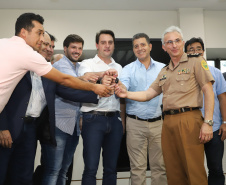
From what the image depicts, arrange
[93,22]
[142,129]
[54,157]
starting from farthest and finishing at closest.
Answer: [93,22] → [142,129] → [54,157]

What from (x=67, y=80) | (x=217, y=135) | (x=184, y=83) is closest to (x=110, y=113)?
(x=67, y=80)

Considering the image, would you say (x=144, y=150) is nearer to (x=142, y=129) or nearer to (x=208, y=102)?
(x=142, y=129)

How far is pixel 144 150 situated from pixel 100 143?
640 mm

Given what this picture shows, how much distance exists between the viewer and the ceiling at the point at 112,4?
457 centimetres

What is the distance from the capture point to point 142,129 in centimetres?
266

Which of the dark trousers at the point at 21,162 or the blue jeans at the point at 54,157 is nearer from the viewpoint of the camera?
the dark trousers at the point at 21,162

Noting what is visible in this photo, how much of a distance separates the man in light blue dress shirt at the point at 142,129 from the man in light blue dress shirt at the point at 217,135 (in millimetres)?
530

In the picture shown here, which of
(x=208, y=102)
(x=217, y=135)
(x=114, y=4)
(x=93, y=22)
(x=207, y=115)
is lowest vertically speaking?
(x=217, y=135)

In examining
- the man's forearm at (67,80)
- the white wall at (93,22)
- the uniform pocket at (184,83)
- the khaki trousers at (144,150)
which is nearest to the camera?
the man's forearm at (67,80)

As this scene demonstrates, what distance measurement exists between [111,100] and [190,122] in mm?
804

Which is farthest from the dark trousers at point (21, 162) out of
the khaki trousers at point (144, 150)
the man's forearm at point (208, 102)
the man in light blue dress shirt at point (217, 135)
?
the man in light blue dress shirt at point (217, 135)

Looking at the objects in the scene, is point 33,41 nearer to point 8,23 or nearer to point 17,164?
point 17,164

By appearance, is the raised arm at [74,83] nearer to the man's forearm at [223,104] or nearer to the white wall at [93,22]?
the man's forearm at [223,104]

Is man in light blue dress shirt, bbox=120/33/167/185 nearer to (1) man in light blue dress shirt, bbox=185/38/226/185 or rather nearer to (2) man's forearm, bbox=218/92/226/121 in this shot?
(1) man in light blue dress shirt, bbox=185/38/226/185
